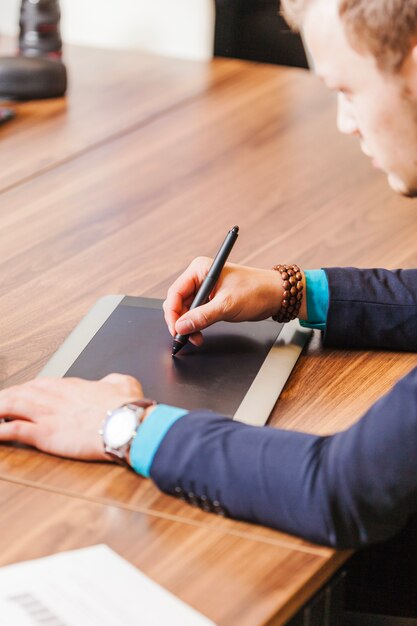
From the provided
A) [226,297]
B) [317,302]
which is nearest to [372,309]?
[317,302]

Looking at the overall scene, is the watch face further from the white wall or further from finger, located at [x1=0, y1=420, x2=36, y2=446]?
the white wall

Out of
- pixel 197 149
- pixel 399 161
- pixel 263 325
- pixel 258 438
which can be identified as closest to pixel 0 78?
pixel 197 149

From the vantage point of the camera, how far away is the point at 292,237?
1.62 metres

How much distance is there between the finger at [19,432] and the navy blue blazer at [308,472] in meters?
0.15

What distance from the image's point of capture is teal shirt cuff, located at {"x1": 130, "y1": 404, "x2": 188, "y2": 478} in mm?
1033

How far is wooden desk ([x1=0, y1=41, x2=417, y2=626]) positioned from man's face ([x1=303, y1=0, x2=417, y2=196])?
0.27 meters

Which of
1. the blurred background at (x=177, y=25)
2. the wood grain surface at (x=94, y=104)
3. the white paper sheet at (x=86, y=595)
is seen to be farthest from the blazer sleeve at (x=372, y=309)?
the blurred background at (x=177, y=25)

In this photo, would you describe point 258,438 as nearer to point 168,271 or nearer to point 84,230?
point 168,271

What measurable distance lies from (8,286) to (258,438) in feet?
1.87

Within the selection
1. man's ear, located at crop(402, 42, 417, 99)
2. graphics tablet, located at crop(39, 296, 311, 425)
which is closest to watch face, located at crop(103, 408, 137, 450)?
graphics tablet, located at crop(39, 296, 311, 425)

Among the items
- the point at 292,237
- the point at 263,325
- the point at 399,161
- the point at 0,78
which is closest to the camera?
the point at 399,161

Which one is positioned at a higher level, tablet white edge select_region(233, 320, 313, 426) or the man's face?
the man's face

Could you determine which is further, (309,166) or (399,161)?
(309,166)

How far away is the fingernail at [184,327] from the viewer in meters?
1.27
